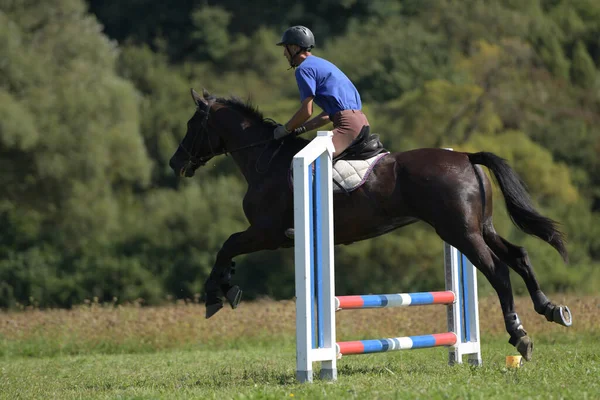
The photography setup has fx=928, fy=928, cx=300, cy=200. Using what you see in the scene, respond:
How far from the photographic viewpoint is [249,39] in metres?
36.4

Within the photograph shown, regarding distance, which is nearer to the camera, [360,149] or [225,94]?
[360,149]

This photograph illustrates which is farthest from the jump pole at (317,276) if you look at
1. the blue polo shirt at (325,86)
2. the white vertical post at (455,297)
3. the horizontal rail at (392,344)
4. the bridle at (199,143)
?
the bridle at (199,143)

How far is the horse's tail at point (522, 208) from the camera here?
25.3 feet

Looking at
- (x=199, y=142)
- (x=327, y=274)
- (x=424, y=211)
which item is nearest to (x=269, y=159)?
(x=199, y=142)

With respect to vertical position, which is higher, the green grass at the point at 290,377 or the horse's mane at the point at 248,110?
the horse's mane at the point at 248,110

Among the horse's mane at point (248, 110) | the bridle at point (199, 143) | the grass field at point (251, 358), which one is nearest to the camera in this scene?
the grass field at point (251, 358)

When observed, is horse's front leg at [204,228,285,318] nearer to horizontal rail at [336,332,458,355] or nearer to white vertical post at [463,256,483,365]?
horizontal rail at [336,332,458,355]

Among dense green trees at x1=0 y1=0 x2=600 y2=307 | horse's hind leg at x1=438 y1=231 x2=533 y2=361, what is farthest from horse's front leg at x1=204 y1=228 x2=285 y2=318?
dense green trees at x1=0 y1=0 x2=600 y2=307

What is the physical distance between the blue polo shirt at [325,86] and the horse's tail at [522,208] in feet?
3.73

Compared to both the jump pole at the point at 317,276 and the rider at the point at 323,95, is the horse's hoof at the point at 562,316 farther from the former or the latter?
the rider at the point at 323,95

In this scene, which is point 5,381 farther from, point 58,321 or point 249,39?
point 249,39

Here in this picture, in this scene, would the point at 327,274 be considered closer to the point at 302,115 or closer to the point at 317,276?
the point at 317,276

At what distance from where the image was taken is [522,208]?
7777 mm

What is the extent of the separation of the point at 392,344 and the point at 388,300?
13.8 inches
